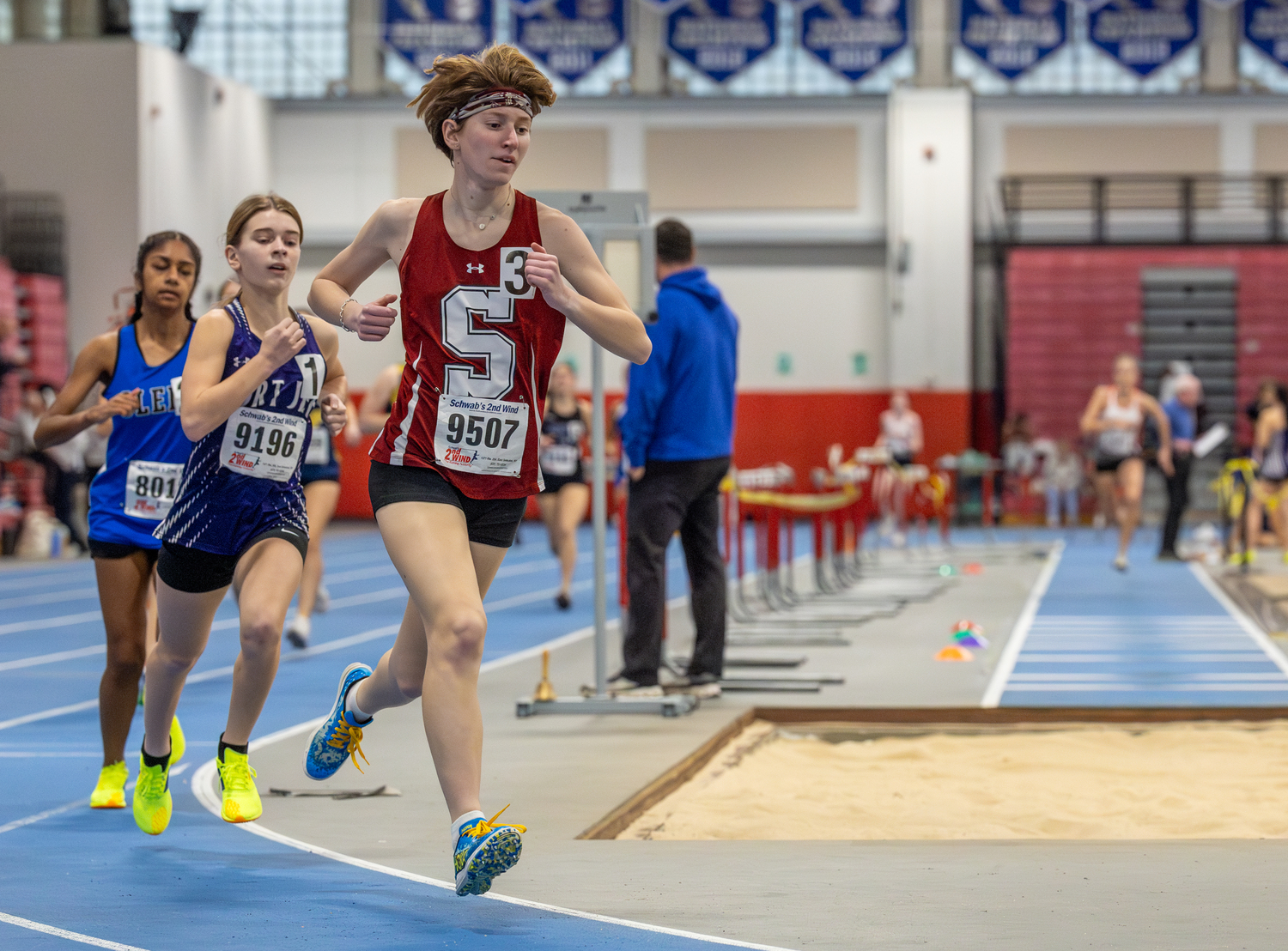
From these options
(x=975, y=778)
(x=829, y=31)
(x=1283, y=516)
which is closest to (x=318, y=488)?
(x=975, y=778)

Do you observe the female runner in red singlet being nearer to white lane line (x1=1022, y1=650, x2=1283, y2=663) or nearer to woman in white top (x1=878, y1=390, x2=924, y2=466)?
white lane line (x1=1022, y1=650, x2=1283, y2=663)

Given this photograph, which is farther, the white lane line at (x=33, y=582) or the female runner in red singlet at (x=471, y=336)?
the white lane line at (x=33, y=582)

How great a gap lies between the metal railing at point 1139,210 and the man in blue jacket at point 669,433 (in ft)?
64.2

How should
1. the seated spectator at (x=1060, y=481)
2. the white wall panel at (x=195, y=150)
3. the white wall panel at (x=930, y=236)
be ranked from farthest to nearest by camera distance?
1. the white wall panel at (x=930, y=236)
2. the seated spectator at (x=1060, y=481)
3. the white wall panel at (x=195, y=150)

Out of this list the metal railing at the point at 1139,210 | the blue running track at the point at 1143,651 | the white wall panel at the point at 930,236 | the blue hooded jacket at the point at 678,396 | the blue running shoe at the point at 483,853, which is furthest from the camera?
the white wall panel at the point at 930,236

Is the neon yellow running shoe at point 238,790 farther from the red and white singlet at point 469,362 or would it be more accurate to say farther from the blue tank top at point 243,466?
the red and white singlet at point 469,362

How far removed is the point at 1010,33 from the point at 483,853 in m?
A: 22.4

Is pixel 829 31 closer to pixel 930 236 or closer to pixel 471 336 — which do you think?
pixel 930 236

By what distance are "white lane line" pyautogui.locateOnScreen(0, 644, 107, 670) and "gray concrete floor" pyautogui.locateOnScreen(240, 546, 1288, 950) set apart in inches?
138

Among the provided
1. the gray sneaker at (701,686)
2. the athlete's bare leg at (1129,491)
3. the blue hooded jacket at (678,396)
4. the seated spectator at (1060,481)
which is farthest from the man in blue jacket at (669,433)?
the seated spectator at (1060,481)

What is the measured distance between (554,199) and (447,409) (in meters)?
3.35

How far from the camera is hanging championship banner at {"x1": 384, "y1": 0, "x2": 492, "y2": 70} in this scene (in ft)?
78.9

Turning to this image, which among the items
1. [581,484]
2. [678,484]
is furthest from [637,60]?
[678,484]

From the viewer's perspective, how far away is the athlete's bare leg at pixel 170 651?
15.5 ft
